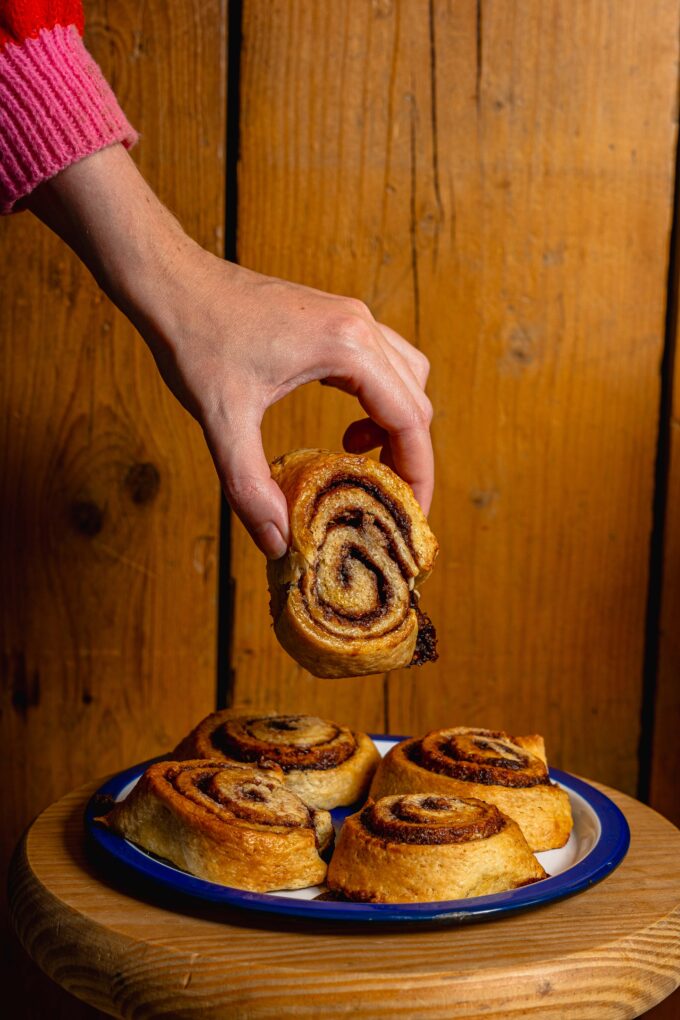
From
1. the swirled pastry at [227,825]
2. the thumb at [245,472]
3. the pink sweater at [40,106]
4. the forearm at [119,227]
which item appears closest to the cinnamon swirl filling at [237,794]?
the swirled pastry at [227,825]

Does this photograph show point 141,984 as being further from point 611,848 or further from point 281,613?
point 611,848

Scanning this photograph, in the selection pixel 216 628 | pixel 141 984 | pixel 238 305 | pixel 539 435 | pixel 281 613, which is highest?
pixel 238 305

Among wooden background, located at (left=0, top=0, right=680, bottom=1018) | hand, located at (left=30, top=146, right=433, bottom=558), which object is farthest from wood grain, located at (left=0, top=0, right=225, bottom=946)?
hand, located at (left=30, top=146, right=433, bottom=558)

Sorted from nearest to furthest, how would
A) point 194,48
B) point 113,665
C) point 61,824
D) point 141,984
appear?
point 141,984
point 61,824
point 194,48
point 113,665

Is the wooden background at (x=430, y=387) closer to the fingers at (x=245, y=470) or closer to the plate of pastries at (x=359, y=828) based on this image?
the plate of pastries at (x=359, y=828)

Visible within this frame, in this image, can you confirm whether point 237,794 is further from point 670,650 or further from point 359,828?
point 670,650

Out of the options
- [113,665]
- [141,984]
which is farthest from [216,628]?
[141,984]

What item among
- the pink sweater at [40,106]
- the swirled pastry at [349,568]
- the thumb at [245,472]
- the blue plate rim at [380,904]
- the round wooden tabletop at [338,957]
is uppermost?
the pink sweater at [40,106]
